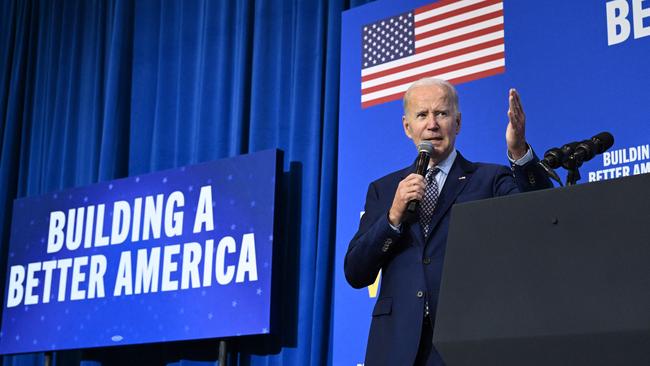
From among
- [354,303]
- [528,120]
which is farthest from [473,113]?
[354,303]

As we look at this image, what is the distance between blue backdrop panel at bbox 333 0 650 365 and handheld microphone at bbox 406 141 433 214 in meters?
0.89

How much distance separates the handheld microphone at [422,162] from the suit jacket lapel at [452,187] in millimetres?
116

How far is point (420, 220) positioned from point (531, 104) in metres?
1.06

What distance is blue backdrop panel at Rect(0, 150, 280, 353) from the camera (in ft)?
13.2

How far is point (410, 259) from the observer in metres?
2.25

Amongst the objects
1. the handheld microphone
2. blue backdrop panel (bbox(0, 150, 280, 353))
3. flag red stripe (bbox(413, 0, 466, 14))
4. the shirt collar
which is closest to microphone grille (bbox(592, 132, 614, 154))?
the handheld microphone

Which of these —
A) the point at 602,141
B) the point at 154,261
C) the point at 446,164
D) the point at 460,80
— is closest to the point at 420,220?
the point at 446,164

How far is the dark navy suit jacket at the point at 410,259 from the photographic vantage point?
215 cm

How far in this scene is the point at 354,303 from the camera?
141 inches

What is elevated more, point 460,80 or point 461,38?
point 461,38

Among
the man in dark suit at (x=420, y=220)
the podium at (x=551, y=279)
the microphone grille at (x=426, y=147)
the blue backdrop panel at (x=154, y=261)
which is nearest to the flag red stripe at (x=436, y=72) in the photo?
the blue backdrop panel at (x=154, y=261)

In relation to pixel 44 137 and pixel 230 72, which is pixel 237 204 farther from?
pixel 44 137

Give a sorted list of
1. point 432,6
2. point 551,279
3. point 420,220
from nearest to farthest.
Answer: point 551,279, point 420,220, point 432,6

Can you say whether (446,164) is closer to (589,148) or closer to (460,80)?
(589,148)
